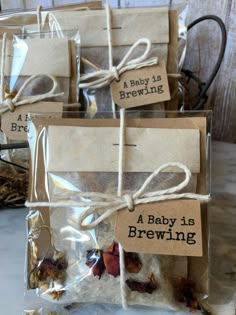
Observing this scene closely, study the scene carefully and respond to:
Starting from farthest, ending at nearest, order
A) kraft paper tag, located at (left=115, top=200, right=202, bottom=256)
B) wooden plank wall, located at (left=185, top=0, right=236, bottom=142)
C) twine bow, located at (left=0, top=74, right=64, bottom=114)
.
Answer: wooden plank wall, located at (left=185, top=0, right=236, bottom=142) < twine bow, located at (left=0, top=74, right=64, bottom=114) < kraft paper tag, located at (left=115, top=200, right=202, bottom=256)

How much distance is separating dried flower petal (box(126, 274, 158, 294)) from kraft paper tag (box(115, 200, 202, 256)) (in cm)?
3

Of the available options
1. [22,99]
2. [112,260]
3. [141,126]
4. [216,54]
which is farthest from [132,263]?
[216,54]

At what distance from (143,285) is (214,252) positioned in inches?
5.6

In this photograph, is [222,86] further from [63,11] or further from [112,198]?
[112,198]

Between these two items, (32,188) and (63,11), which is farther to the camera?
(63,11)

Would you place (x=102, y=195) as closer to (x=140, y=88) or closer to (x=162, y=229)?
(x=162, y=229)

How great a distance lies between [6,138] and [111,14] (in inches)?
8.1

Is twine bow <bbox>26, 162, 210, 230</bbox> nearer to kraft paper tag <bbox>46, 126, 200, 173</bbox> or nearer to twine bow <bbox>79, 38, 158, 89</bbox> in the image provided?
kraft paper tag <bbox>46, 126, 200, 173</bbox>

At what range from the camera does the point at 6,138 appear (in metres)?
0.57

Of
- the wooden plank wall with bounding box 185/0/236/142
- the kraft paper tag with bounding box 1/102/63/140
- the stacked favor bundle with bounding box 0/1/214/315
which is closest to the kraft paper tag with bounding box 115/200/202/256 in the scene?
the stacked favor bundle with bounding box 0/1/214/315

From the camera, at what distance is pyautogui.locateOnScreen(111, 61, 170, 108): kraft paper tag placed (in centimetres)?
58

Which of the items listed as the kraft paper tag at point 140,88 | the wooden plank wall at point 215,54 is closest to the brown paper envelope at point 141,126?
the kraft paper tag at point 140,88

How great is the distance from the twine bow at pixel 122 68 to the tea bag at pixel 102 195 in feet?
0.39

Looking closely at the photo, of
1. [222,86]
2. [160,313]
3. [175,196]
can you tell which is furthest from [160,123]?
[222,86]
